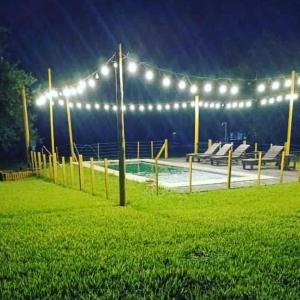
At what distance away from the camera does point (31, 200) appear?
28.0ft

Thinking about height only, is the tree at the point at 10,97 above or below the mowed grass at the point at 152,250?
above

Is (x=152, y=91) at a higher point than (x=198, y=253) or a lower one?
higher

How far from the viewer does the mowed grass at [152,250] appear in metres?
3.18

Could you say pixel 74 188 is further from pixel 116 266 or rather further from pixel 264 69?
pixel 264 69

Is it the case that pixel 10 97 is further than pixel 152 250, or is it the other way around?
pixel 10 97

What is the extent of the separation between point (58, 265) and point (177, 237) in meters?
1.80

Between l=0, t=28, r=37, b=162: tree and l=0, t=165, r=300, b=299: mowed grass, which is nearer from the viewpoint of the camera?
l=0, t=165, r=300, b=299: mowed grass

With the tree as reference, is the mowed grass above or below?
below

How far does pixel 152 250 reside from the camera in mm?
4223

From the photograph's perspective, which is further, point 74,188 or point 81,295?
point 74,188

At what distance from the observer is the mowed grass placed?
3.18 metres

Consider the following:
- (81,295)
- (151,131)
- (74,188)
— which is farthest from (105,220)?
(151,131)

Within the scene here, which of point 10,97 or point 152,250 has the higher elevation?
point 10,97

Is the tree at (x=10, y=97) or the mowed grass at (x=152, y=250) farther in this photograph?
the tree at (x=10, y=97)
